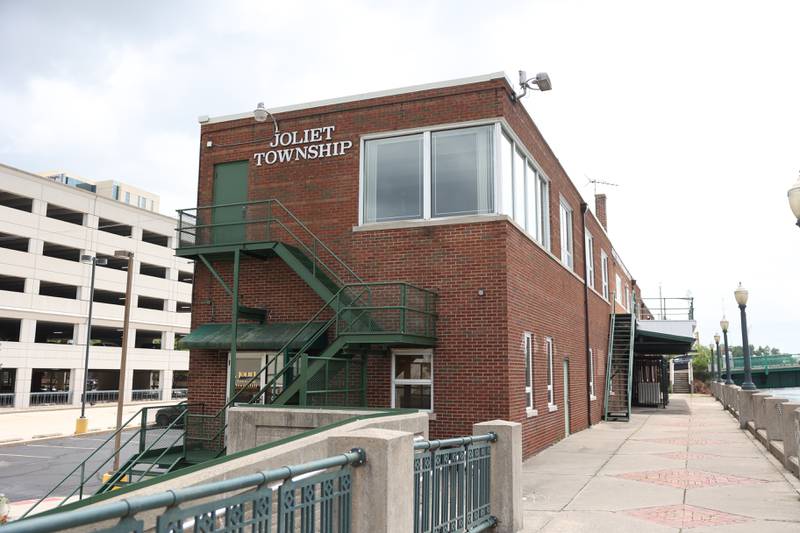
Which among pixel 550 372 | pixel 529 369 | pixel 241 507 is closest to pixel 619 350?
pixel 550 372

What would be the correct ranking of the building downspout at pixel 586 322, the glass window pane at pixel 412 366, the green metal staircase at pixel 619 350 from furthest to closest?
the green metal staircase at pixel 619 350, the building downspout at pixel 586 322, the glass window pane at pixel 412 366

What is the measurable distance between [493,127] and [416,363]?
516cm

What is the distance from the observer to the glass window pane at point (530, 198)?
633 inches

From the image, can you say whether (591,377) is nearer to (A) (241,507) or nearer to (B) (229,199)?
(B) (229,199)

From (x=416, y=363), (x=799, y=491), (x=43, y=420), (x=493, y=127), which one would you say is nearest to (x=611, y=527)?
(x=799, y=491)

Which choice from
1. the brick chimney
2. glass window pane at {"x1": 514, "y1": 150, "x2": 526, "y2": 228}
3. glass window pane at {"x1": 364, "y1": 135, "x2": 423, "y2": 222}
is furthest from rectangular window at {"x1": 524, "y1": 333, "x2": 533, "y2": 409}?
the brick chimney

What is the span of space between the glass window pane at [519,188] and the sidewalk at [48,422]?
26760 mm

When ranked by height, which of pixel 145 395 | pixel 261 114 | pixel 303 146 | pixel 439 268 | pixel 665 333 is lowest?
pixel 145 395

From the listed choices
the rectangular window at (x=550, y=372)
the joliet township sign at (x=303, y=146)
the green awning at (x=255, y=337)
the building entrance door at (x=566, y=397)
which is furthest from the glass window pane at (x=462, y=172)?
the building entrance door at (x=566, y=397)

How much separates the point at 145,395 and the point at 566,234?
162 feet

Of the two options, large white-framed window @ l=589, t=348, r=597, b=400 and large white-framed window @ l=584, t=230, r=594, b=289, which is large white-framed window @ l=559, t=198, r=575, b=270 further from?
large white-framed window @ l=589, t=348, r=597, b=400

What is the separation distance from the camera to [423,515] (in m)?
6.10

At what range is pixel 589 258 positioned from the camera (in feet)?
82.3

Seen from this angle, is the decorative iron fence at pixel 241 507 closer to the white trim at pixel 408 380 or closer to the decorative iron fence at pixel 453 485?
the decorative iron fence at pixel 453 485
